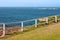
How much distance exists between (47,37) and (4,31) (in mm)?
3671

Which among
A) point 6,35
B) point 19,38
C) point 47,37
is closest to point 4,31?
point 6,35

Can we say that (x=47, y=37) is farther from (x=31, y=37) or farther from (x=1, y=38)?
(x=1, y=38)

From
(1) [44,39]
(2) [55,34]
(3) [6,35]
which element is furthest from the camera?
(3) [6,35]

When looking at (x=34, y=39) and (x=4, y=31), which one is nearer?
(x=34, y=39)

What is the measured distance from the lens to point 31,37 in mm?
15414

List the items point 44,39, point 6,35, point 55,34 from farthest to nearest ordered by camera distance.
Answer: point 6,35
point 55,34
point 44,39

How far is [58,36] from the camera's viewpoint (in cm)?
1546

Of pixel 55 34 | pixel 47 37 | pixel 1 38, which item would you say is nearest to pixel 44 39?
pixel 47 37

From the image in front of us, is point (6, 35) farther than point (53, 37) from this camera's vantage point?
Yes

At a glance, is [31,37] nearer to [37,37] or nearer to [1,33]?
[37,37]

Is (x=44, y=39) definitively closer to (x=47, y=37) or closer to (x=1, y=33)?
(x=47, y=37)

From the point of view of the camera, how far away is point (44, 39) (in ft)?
48.3

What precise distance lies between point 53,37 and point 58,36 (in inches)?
19.6

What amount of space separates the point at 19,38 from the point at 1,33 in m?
2.66
